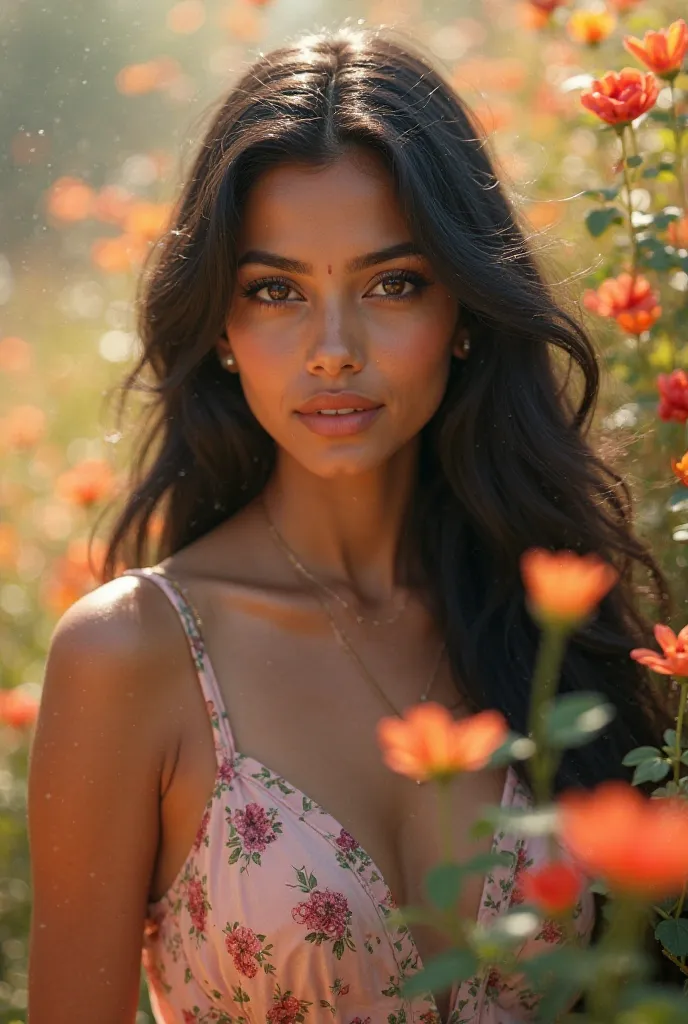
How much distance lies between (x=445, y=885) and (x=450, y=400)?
57.2 inches

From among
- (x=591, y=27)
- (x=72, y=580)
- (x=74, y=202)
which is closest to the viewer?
(x=591, y=27)

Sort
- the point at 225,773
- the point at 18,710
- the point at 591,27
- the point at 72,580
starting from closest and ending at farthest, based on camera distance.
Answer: the point at 225,773 < the point at 591,27 < the point at 18,710 < the point at 72,580

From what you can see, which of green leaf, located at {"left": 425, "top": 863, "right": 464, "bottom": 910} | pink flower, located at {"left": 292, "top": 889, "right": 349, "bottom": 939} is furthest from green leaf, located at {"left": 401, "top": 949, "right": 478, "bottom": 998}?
pink flower, located at {"left": 292, "top": 889, "right": 349, "bottom": 939}

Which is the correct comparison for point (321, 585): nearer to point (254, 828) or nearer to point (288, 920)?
point (254, 828)

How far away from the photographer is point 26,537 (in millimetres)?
3258

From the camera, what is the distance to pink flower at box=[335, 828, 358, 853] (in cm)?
165

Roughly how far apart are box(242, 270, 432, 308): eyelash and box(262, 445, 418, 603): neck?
0.28 meters

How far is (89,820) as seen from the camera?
164 centimetres

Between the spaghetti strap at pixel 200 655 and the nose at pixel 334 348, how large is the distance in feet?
1.12

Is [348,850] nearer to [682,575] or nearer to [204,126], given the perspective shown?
[682,575]

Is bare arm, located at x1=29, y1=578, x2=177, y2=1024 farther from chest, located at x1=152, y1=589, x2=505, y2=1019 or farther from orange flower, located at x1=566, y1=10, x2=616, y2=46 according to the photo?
orange flower, located at x1=566, y1=10, x2=616, y2=46

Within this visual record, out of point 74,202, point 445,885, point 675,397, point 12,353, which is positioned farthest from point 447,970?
point 12,353

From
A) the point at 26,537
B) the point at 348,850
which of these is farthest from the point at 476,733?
the point at 26,537

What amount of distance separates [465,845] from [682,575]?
57cm
